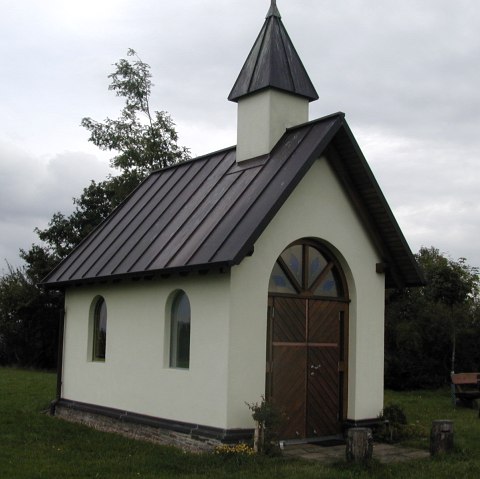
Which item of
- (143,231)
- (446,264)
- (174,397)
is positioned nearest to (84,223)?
(446,264)

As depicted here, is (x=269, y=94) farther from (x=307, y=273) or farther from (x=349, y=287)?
(x=349, y=287)

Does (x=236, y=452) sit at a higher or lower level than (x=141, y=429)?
higher

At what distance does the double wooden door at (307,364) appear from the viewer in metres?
11.6

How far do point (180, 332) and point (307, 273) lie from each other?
2.44 m

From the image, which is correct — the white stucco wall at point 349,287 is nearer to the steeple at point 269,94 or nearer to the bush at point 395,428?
the bush at point 395,428

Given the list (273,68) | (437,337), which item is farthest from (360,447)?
(437,337)

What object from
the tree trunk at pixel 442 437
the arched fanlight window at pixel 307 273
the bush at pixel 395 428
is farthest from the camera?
the bush at pixel 395 428

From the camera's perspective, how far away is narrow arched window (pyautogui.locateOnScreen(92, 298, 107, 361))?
14.8 metres

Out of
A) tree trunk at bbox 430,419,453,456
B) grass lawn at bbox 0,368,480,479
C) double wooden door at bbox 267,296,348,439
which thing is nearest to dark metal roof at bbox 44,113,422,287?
double wooden door at bbox 267,296,348,439

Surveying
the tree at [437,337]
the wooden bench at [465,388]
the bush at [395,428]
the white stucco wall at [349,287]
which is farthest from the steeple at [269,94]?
the tree at [437,337]

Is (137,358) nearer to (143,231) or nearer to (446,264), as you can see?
(143,231)

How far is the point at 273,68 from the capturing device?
1330cm

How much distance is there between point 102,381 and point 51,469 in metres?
4.50

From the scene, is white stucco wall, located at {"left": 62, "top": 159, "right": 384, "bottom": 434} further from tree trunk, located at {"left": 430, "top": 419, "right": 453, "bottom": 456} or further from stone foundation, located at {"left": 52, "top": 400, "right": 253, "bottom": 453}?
tree trunk, located at {"left": 430, "top": 419, "right": 453, "bottom": 456}
